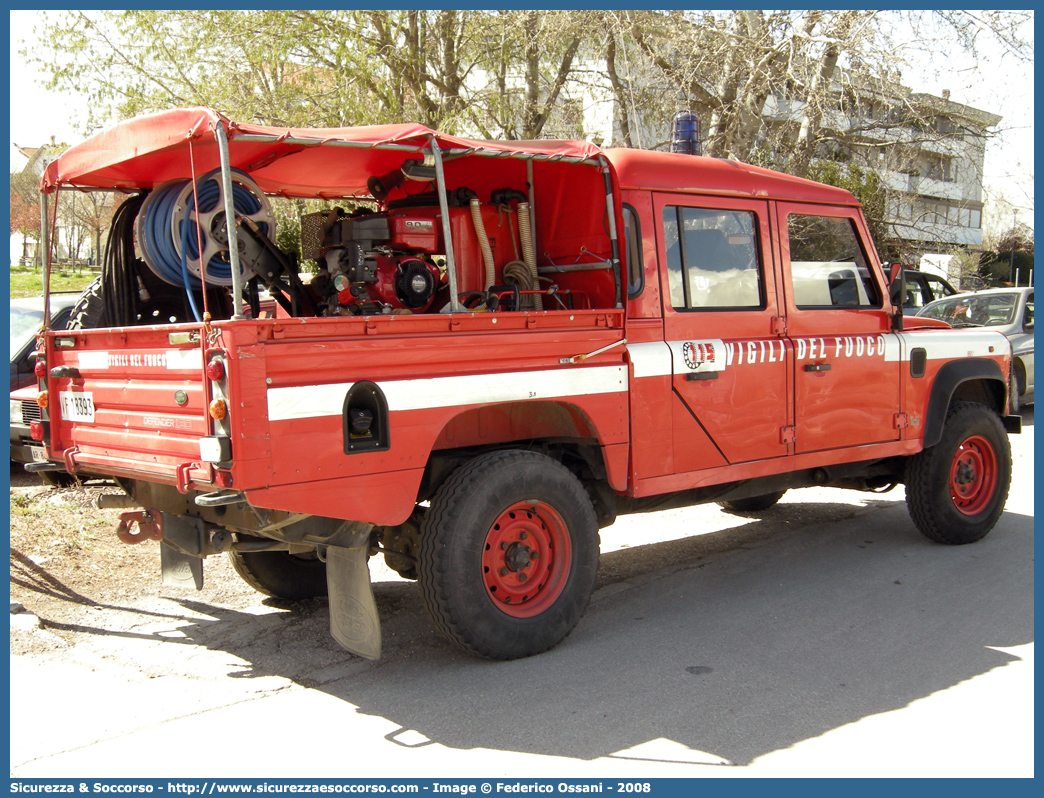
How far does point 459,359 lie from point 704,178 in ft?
6.78

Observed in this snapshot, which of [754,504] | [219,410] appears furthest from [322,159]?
[754,504]

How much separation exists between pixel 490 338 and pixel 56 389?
96.9 inches

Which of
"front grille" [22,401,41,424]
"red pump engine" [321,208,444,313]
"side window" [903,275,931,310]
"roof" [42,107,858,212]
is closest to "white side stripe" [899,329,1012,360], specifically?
"roof" [42,107,858,212]

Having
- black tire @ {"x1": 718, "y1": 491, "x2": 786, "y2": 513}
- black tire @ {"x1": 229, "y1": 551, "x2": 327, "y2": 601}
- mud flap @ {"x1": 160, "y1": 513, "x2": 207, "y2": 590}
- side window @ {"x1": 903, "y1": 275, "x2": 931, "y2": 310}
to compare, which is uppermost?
side window @ {"x1": 903, "y1": 275, "x2": 931, "y2": 310}

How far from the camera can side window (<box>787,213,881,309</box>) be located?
18.8ft

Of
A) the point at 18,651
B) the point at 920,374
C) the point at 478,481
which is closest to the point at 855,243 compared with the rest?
the point at 920,374

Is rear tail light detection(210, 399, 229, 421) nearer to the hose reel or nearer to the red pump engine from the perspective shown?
the hose reel

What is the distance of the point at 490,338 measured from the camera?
13.9 ft

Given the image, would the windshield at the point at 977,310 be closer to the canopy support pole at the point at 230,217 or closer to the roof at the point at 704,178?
the roof at the point at 704,178

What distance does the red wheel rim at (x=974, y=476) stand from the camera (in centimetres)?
658

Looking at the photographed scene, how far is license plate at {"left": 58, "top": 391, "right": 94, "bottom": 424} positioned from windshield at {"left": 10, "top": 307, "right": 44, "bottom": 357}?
444 centimetres

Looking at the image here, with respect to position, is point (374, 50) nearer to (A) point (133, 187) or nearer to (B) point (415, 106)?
(B) point (415, 106)

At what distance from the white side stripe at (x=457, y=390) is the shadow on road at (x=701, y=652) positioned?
1.30 metres

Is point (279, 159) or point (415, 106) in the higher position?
point (415, 106)
